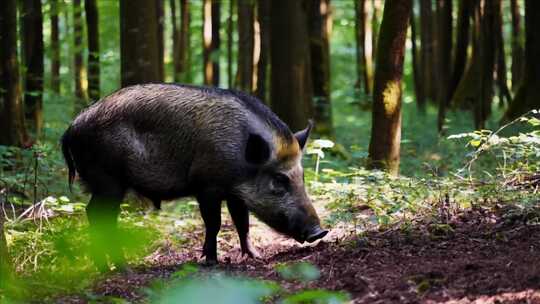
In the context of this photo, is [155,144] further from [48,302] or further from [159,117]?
[48,302]

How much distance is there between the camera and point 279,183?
754 cm

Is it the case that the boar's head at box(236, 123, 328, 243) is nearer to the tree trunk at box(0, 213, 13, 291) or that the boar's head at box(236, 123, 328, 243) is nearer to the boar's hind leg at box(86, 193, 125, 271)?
the boar's hind leg at box(86, 193, 125, 271)

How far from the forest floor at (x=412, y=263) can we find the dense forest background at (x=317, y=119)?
0.17m

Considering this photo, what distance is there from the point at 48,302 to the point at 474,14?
15082 millimetres

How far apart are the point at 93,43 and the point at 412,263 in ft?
38.8

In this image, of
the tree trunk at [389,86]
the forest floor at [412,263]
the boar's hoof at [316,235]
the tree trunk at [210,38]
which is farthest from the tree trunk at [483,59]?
the boar's hoof at [316,235]

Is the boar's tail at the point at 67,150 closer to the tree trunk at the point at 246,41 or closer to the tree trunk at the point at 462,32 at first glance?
the tree trunk at the point at 246,41

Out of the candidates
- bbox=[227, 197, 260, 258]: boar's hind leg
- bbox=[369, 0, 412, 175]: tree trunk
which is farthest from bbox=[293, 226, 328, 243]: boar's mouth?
bbox=[369, 0, 412, 175]: tree trunk

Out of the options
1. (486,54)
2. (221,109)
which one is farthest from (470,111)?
(221,109)

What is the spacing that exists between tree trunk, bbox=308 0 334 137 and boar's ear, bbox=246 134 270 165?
9968mm

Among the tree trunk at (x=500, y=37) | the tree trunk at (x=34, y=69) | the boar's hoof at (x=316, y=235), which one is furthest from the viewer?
the tree trunk at (x=500, y=37)

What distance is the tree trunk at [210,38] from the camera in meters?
21.5

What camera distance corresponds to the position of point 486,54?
1597 centimetres

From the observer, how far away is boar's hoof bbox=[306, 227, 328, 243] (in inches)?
278
